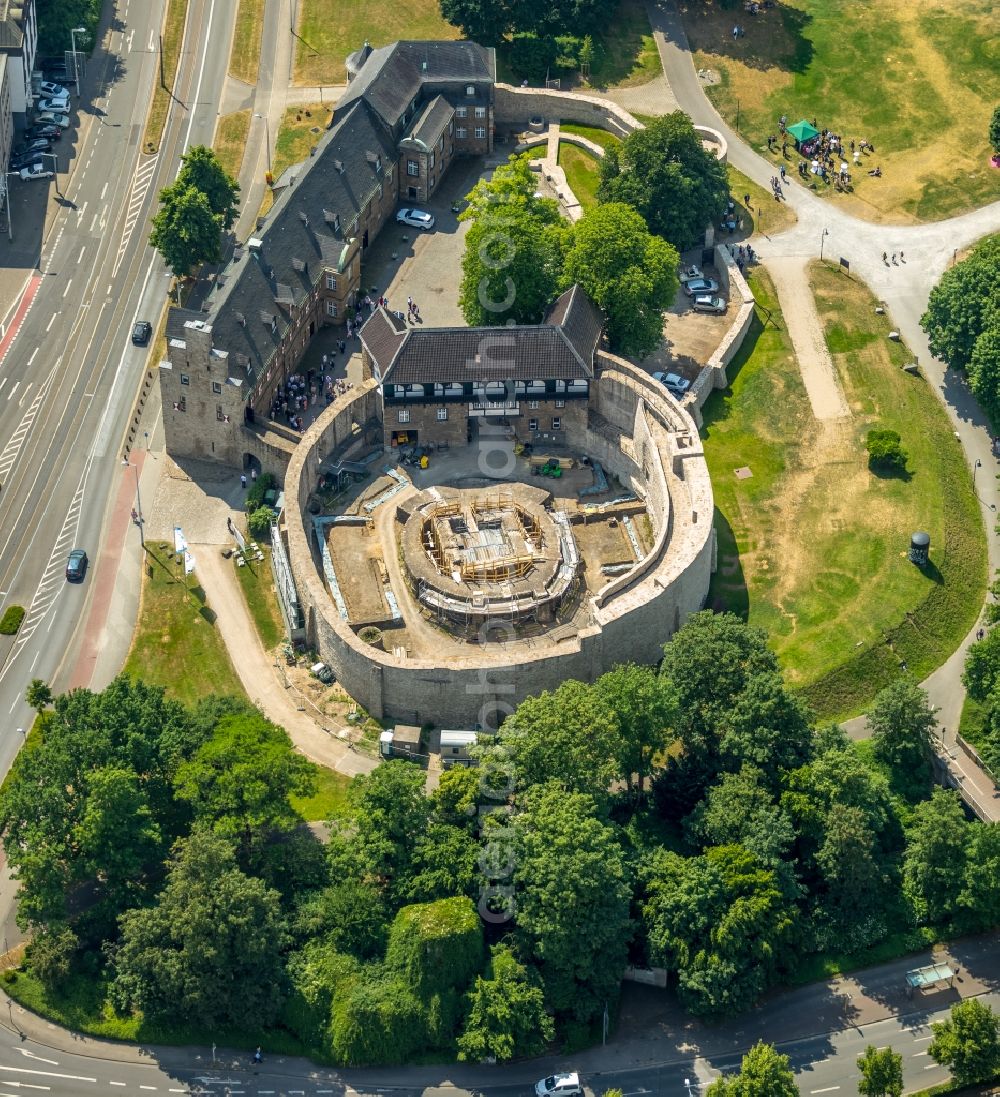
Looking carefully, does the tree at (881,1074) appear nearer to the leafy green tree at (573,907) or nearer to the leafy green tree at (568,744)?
the leafy green tree at (573,907)

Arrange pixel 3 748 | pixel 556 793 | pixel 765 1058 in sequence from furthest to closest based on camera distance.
→ pixel 3 748 → pixel 556 793 → pixel 765 1058

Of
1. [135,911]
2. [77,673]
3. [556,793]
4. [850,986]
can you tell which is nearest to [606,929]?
[556,793]

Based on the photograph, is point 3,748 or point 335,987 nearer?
point 335,987

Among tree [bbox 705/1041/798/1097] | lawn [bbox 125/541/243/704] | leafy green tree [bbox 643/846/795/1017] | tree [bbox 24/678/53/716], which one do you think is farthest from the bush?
tree [bbox 705/1041/798/1097]

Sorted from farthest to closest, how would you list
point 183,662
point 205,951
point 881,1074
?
point 183,662, point 205,951, point 881,1074

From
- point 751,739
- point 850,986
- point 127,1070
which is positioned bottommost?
point 127,1070

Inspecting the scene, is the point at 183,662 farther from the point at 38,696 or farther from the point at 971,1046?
the point at 971,1046

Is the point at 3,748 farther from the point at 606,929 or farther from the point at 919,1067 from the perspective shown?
the point at 919,1067

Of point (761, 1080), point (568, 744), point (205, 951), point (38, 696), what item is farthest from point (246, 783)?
point (761, 1080)
